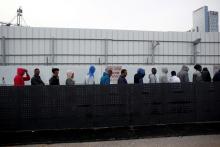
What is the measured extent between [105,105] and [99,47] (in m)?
13.6

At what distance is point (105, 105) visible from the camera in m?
8.82

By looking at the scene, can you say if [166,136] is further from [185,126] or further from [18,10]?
[18,10]

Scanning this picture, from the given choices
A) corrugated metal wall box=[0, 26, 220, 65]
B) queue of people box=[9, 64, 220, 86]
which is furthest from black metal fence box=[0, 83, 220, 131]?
corrugated metal wall box=[0, 26, 220, 65]

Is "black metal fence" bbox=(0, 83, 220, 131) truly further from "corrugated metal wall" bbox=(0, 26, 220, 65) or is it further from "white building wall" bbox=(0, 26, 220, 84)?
"corrugated metal wall" bbox=(0, 26, 220, 65)

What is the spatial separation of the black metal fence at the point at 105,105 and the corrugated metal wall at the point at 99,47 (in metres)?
13.1

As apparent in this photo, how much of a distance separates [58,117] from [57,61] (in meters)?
13.4

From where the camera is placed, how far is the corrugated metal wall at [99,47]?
2120cm

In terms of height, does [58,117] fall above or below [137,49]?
below

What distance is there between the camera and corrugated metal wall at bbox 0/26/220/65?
21203 millimetres

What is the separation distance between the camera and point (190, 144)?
7.47m

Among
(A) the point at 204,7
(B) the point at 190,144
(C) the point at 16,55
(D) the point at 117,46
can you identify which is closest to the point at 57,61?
(C) the point at 16,55

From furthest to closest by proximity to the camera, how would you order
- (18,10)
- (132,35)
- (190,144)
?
(18,10)
(132,35)
(190,144)

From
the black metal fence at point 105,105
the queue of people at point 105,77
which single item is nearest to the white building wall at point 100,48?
the queue of people at point 105,77

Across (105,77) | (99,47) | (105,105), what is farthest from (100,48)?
(105,105)
